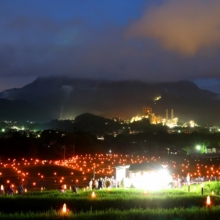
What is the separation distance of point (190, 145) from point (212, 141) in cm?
646

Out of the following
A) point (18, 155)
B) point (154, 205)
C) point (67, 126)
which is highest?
point (67, 126)

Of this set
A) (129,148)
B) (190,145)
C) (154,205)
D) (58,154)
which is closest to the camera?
(154,205)

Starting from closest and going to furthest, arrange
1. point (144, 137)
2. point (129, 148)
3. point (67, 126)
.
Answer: point (129, 148) < point (144, 137) < point (67, 126)

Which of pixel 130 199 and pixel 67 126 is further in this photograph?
pixel 67 126

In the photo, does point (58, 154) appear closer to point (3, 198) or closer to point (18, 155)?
point (18, 155)

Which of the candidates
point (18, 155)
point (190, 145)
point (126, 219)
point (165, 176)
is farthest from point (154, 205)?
point (190, 145)

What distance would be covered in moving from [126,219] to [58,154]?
59.2 meters

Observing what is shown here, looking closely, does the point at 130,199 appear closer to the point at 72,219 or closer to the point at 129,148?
the point at 72,219

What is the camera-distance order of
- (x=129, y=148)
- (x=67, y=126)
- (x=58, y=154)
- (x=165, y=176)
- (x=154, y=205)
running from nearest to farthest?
(x=154, y=205) < (x=165, y=176) < (x=58, y=154) < (x=129, y=148) < (x=67, y=126)

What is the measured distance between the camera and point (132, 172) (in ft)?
101

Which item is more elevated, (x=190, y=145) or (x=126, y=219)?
(x=190, y=145)

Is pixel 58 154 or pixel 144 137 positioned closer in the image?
pixel 58 154

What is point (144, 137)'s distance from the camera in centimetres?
9756

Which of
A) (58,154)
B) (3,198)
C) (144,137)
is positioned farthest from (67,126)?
(3,198)
